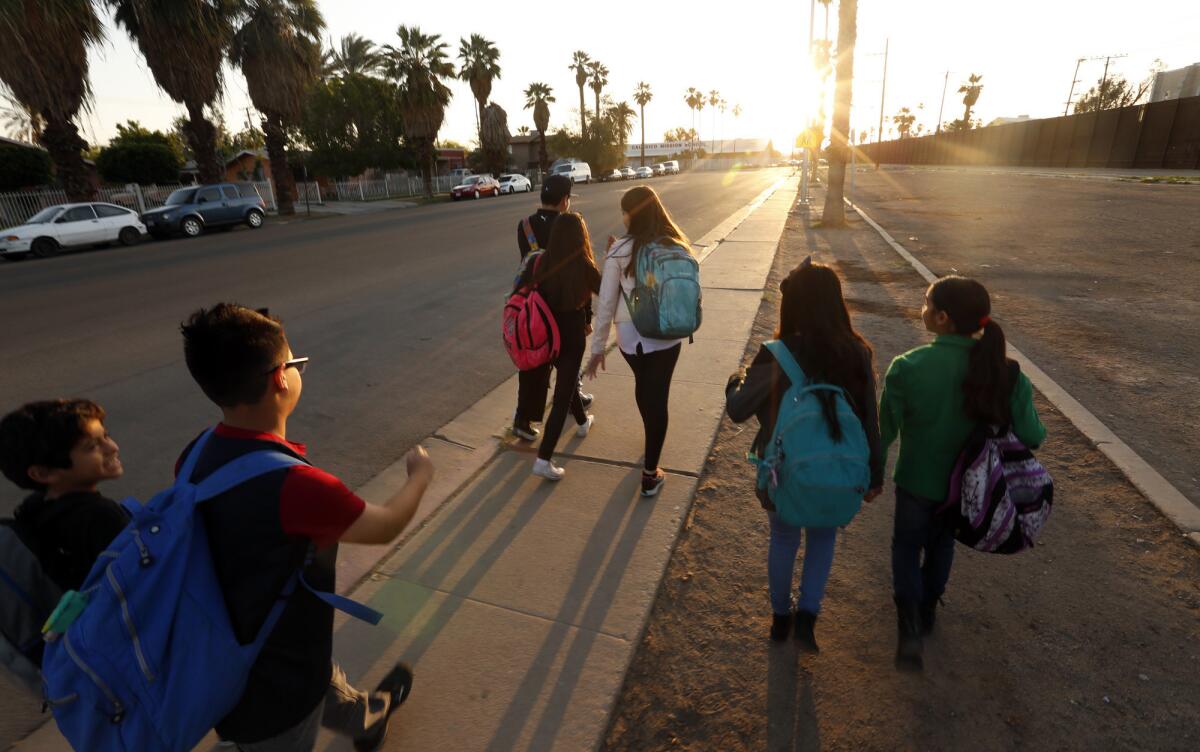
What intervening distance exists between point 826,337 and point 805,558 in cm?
91

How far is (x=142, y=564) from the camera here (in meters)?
1.21

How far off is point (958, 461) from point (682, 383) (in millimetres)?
2975

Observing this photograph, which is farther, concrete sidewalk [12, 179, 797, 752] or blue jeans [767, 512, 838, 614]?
blue jeans [767, 512, 838, 614]

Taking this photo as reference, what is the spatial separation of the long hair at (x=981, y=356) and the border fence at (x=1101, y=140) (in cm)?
3792

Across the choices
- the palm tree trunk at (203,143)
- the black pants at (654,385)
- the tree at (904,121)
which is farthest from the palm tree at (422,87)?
the tree at (904,121)

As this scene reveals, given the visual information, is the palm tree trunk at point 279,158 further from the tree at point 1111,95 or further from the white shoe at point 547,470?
the tree at point 1111,95

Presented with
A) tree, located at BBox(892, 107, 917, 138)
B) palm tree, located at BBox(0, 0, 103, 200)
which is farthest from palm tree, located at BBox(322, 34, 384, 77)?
tree, located at BBox(892, 107, 917, 138)

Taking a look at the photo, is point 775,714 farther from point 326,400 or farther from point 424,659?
point 326,400

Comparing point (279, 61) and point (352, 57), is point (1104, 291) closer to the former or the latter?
point (279, 61)

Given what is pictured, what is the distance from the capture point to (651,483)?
11.3 ft

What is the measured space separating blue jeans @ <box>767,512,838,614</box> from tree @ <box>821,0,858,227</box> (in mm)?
14864

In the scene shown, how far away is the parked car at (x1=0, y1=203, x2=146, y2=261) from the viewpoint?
15.6 metres

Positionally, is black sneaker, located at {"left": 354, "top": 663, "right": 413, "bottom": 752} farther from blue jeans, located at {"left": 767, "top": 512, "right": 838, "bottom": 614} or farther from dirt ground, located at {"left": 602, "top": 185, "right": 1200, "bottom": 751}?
blue jeans, located at {"left": 767, "top": 512, "right": 838, "bottom": 614}

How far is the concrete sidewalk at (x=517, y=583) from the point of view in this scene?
2186 mm
